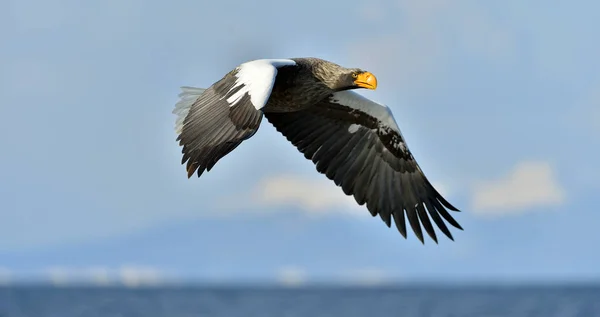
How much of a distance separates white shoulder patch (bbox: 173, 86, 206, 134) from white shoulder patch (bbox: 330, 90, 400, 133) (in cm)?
152

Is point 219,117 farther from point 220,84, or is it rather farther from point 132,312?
point 132,312

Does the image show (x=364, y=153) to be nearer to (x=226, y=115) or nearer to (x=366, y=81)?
(x=366, y=81)

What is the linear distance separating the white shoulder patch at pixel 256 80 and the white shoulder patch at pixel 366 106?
70.5 inches

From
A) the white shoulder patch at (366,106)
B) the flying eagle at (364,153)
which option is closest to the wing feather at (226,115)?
the flying eagle at (364,153)

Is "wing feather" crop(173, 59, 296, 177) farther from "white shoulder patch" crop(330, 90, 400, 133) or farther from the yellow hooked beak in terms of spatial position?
"white shoulder patch" crop(330, 90, 400, 133)

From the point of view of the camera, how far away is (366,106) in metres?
14.2

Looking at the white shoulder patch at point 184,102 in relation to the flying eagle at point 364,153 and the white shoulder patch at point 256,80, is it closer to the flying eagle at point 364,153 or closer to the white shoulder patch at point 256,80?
the flying eagle at point 364,153

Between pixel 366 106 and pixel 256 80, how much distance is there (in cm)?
259

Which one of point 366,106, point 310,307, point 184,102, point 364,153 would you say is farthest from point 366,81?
point 310,307

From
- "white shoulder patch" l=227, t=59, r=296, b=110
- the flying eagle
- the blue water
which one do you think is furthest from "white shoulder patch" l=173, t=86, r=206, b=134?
the blue water

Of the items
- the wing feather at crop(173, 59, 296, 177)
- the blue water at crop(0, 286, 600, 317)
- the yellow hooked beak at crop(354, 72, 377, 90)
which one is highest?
the blue water at crop(0, 286, 600, 317)

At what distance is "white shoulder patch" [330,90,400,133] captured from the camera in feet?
46.5

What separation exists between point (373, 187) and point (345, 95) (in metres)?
1.06

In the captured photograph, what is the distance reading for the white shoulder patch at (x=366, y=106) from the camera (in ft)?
46.5
